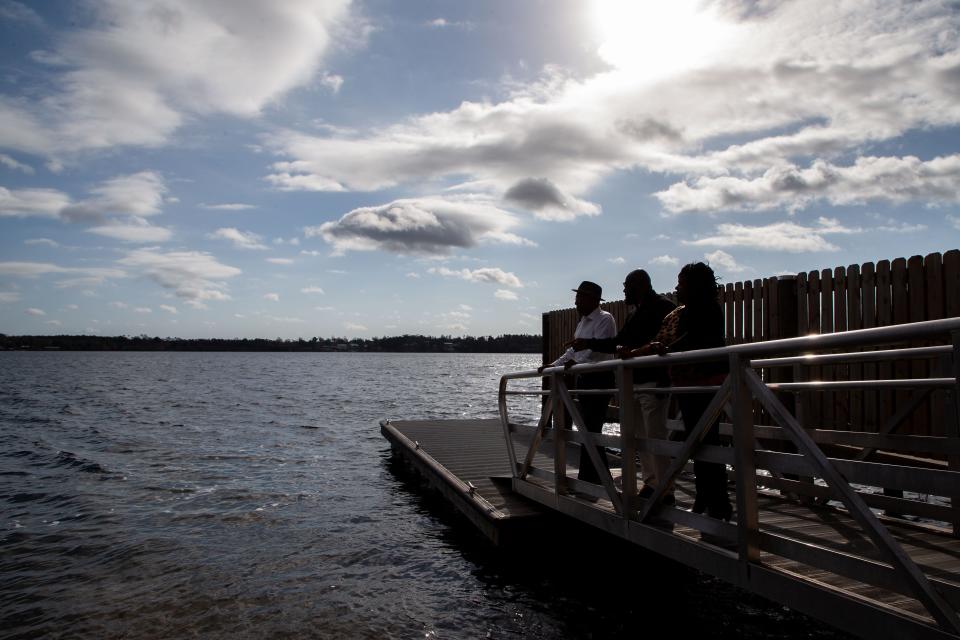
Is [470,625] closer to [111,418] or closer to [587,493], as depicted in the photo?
[587,493]

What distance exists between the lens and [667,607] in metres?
5.49

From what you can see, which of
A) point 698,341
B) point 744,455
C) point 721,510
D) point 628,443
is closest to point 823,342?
point 744,455

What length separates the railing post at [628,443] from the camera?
468 centimetres

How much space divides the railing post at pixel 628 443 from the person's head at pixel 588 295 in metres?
1.54

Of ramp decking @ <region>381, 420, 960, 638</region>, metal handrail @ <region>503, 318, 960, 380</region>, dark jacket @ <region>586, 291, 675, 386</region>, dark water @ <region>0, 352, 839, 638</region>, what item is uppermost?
dark jacket @ <region>586, 291, 675, 386</region>

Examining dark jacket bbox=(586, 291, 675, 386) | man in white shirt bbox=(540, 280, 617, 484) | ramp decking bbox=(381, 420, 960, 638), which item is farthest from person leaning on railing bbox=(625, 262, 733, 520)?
man in white shirt bbox=(540, 280, 617, 484)

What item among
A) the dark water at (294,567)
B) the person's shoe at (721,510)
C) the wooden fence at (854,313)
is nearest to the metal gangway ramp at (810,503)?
the person's shoe at (721,510)

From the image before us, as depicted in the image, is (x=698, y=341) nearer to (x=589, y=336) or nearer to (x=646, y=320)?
(x=646, y=320)

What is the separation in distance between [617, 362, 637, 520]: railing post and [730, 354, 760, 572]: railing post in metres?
1.14

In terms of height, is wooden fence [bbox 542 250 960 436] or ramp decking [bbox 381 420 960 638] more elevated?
wooden fence [bbox 542 250 960 436]

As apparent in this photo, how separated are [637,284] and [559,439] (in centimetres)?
151

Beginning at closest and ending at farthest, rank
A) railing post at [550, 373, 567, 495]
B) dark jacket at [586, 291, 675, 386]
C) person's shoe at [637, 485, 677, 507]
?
person's shoe at [637, 485, 677, 507] → dark jacket at [586, 291, 675, 386] → railing post at [550, 373, 567, 495]

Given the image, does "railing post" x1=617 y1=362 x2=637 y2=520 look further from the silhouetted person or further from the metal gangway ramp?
the silhouetted person

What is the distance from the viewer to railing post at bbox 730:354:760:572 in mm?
3508
